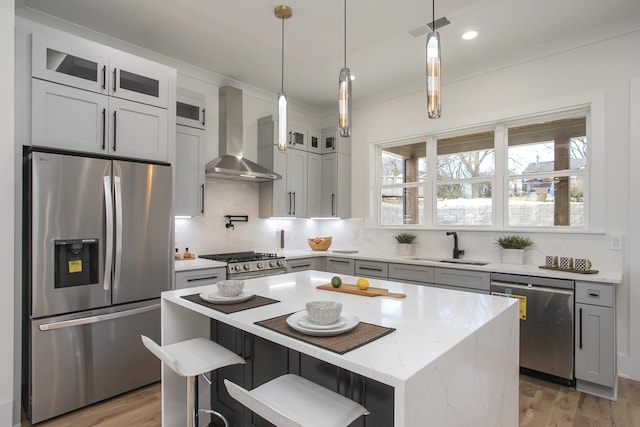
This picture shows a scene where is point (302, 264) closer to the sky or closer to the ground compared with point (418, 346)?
closer to the ground

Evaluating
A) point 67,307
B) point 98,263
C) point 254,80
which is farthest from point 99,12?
point 67,307

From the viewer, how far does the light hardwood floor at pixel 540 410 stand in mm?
2373

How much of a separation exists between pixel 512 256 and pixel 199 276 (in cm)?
305

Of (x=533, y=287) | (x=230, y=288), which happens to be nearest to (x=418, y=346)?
(x=230, y=288)

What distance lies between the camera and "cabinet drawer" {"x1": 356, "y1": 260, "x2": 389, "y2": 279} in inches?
160

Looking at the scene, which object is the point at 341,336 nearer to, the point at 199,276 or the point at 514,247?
the point at 199,276

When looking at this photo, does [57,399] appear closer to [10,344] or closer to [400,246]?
[10,344]

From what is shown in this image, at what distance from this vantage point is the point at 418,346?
4.02 feet

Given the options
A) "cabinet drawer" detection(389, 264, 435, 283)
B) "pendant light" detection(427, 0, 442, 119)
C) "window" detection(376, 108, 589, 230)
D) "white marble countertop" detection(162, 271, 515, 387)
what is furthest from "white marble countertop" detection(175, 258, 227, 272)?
"pendant light" detection(427, 0, 442, 119)

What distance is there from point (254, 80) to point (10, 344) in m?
3.46

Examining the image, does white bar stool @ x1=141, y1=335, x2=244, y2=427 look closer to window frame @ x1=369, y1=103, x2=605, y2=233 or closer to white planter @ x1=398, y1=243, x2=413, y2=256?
white planter @ x1=398, y1=243, x2=413, y2=256

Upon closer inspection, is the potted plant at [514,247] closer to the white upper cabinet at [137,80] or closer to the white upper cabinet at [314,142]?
the white upper cabinet at [314,142]

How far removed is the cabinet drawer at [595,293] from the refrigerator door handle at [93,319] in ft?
11.0

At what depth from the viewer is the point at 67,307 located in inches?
97.8
